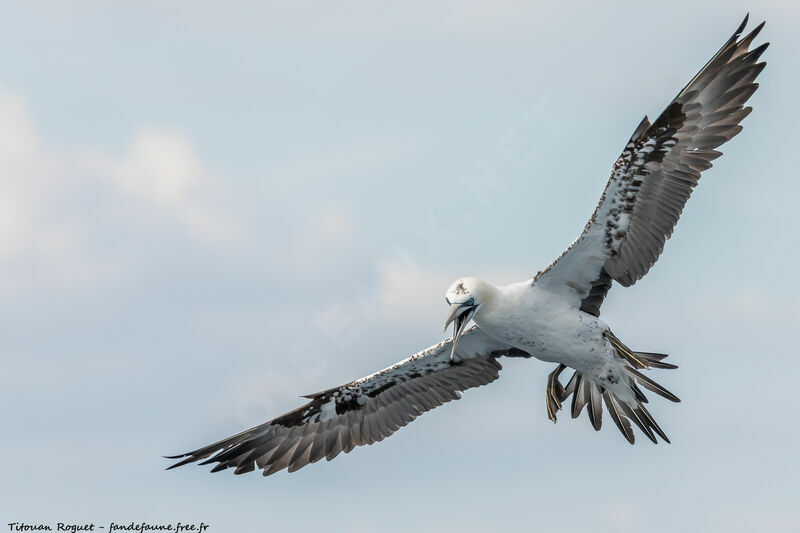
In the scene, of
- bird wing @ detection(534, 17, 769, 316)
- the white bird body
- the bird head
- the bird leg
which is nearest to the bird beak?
the bird head

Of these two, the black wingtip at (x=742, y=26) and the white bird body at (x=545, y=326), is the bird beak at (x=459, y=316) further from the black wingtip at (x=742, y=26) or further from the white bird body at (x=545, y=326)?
the black wingtip at (x=742, y=26)

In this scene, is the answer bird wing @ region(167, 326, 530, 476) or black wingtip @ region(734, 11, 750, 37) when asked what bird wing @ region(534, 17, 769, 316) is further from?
bird wing @ region(167, 326, 530, 476)

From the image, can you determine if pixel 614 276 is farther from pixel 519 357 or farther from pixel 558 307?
pixel 519 357

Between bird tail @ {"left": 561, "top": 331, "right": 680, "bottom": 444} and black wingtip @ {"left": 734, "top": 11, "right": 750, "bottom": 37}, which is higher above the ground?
black wingtip @ {"left": 734, "top": 11, "right": 750, "bottom": 37}

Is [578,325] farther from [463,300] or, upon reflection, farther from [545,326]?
[463,300]

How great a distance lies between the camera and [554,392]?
22797 millimetres

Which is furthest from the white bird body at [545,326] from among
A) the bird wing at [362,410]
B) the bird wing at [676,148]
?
the bird wing at [362,410]

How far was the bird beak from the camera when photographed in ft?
66.9

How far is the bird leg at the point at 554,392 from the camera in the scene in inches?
892

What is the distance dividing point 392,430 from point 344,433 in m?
1.00

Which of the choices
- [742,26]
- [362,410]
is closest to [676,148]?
[742,26]

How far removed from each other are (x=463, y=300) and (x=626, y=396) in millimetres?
3923

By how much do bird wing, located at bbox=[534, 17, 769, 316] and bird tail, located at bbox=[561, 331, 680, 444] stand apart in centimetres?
201

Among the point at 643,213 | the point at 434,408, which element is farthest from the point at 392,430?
the point at 643,213
